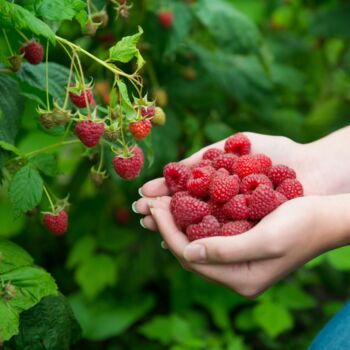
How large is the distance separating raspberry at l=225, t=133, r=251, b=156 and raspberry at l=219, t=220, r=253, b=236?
275mm

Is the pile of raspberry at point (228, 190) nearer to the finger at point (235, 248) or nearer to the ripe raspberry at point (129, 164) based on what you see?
the finger at point (235, 248)

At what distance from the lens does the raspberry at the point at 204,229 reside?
52.1 inches

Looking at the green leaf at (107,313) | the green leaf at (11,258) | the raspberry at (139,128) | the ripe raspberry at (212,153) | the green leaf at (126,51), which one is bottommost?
the green leaf at (107,313)

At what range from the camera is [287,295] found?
2.26 m

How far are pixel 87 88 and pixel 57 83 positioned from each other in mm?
232

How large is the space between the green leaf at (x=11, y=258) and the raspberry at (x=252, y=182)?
511mm

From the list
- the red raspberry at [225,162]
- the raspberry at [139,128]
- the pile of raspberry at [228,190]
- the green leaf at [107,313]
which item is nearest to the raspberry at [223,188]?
the pile of raspberry at [228,190]

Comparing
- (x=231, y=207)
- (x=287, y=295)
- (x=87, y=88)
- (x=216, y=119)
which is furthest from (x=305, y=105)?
(x=87, y=88)

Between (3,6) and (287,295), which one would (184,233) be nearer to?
(3,6)

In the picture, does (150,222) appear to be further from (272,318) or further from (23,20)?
(272,318)

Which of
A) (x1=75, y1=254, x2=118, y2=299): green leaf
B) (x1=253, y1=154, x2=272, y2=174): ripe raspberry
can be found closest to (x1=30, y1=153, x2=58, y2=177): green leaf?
(x1=253, y1=154, x2=272, y2=174): ripe raspberry

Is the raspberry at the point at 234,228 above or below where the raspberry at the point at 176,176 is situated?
above

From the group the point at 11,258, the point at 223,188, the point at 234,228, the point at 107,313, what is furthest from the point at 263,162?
the point at 107,313

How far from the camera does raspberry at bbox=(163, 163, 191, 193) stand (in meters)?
1.50
